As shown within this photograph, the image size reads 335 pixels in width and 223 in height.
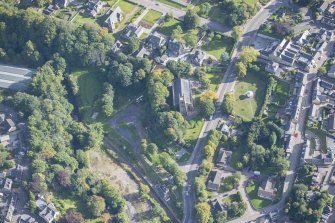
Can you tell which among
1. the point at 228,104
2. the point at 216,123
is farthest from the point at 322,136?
the point at 216,123

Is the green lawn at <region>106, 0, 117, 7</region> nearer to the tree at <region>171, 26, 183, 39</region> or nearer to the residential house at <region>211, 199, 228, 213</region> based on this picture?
the tree at <region>171, 26, 183, 39</region>

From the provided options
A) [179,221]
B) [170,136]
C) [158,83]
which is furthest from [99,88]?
[179,221]

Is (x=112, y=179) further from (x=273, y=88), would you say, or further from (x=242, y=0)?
(x=242, y=0)

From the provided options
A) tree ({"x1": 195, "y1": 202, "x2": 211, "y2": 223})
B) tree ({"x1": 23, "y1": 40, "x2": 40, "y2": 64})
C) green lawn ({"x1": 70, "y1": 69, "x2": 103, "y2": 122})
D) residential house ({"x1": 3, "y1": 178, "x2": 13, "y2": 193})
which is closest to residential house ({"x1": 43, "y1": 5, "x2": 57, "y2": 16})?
tree ({"x1": 23, "y1": 40, "x2": 40, "y2": 64})

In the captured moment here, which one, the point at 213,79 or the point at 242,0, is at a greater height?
the point at 242,0

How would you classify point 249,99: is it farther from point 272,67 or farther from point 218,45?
point 218,45

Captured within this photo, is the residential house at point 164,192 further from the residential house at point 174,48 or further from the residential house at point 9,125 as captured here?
the residential house at point 9,125

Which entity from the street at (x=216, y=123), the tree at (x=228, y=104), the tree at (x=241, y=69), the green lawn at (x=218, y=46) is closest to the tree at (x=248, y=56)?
the tree at (x=241, y=69)
